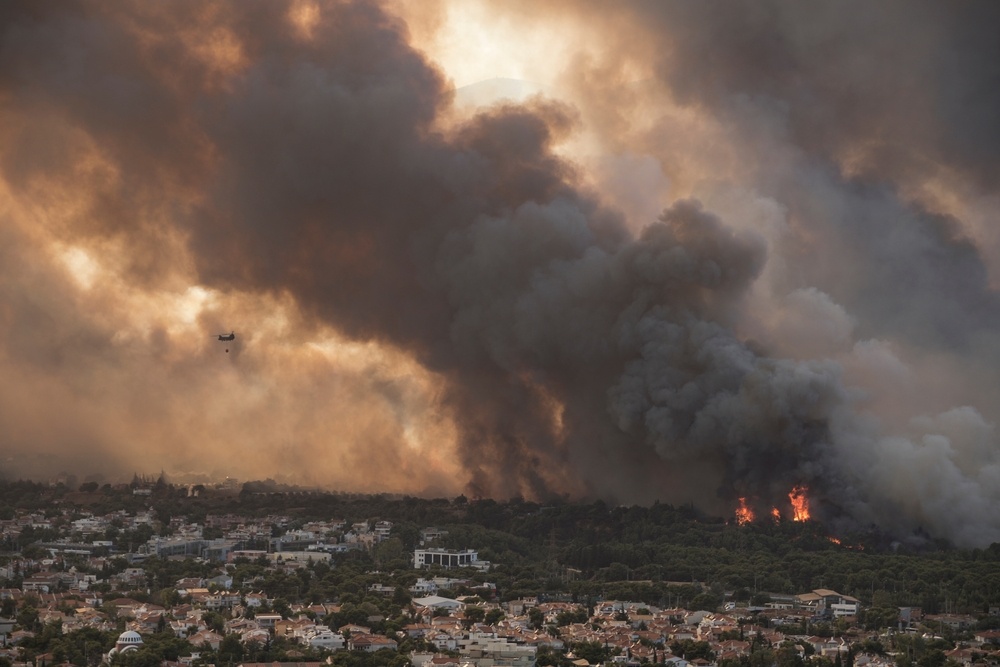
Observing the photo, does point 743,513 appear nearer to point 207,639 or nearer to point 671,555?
point 671,555

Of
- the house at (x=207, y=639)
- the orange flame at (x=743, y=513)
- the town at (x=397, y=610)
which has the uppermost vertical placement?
the orange flame at (x=743, y=513)

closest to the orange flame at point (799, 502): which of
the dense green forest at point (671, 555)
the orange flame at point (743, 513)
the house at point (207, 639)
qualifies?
the dense green forest at point (671, 555)

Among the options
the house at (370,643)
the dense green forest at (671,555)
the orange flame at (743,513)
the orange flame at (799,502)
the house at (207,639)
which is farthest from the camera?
the orange flame at (743,513)

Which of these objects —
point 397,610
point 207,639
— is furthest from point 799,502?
point 207,639

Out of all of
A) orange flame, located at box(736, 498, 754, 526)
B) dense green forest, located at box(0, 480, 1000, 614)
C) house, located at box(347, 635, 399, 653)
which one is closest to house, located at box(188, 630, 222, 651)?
house, located at box(347, 635, 399, 653)

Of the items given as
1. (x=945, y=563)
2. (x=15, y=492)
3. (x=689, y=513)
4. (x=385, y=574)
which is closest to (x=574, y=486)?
(x=689, y=513)

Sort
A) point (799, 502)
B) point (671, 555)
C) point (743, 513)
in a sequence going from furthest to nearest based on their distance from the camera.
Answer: point (743, 513), point (799, 502), point (671, 555)

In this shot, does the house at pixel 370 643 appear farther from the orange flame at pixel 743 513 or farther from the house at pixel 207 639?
the orange flame at pixel 743 513
